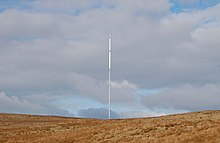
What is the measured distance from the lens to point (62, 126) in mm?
58125

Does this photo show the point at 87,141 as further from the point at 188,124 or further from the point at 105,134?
the point at 188,124

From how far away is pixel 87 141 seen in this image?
1650 inches

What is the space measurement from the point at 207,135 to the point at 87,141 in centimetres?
1200

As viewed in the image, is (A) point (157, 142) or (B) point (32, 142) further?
(B) point (32, 142)

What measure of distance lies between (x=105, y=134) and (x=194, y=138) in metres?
10.9

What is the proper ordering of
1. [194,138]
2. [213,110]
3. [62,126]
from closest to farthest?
1. [194,138]
2. [62,126]
3. [213,110]

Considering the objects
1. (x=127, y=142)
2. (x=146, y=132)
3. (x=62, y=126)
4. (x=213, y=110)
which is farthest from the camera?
(x=213, y=110)

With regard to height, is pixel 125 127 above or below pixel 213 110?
below

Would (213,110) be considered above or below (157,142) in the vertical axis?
above

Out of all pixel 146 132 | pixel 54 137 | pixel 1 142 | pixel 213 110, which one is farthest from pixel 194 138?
pixel 213 110

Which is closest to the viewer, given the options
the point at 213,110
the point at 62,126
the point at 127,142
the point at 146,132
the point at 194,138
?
the point at 194,138

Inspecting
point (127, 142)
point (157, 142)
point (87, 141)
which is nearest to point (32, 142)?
point (87, 141)

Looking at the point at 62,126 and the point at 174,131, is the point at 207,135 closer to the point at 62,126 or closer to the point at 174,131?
the point at 174,131

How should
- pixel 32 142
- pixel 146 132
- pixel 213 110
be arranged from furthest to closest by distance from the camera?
pixel 213 110 < pixel 32 142 < pixel 146 132
